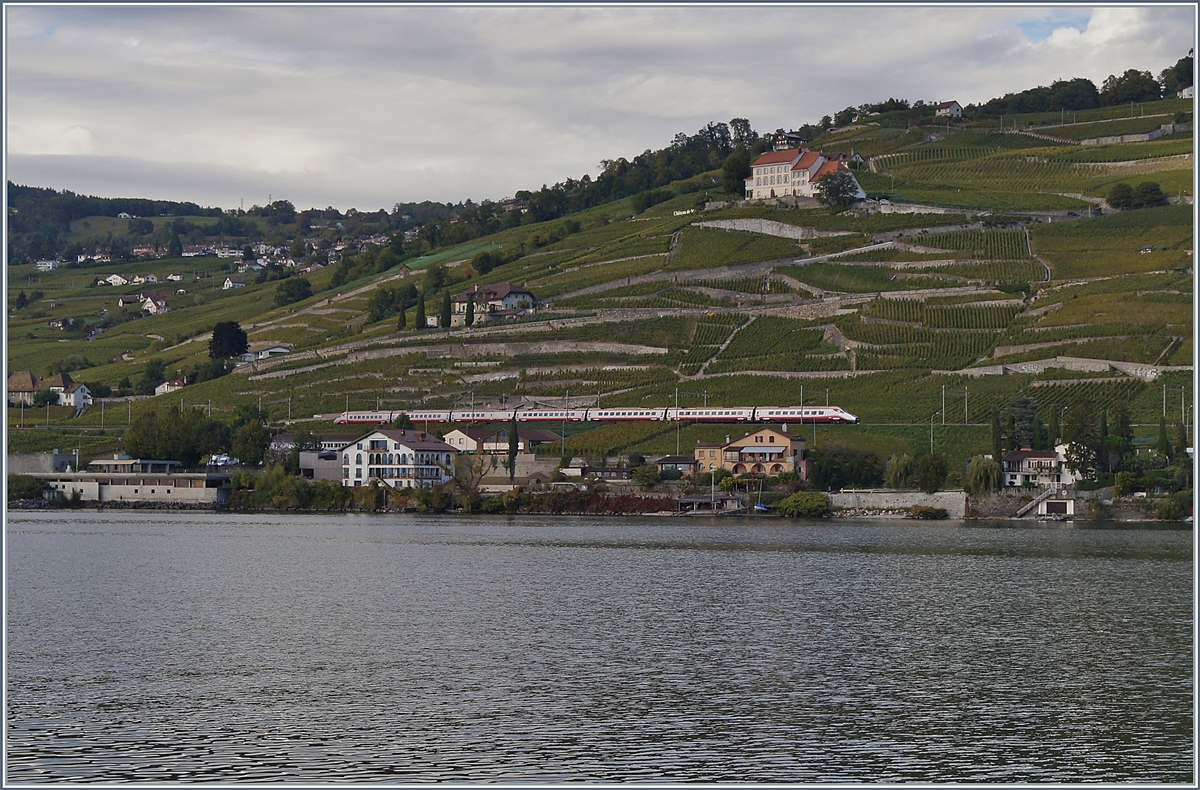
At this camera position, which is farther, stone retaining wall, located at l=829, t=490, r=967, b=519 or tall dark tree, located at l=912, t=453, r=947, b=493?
tall dark tree, located at l=912, t=453, r=947, b=493

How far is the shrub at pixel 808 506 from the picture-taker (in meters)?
79.9

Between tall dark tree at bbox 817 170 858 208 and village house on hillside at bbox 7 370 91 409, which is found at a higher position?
tall dark tree at bbox 817 170 858 208

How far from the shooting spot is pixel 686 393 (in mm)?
103500

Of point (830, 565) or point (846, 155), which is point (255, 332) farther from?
point (830, 565)

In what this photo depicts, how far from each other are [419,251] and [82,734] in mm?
168283

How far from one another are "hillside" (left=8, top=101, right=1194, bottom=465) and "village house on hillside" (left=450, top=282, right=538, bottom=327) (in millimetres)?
2691

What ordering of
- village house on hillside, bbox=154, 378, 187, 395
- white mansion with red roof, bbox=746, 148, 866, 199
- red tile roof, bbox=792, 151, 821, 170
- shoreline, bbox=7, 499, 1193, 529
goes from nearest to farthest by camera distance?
shoreline, bbox=7, 499, 1193, 529 → village house on hillside, bbox=154, 378, 187, 395 → white mansion with red roof, bbox=746, 148, 866, 199 → red tile roof, bbox=792, 151, 821, 170

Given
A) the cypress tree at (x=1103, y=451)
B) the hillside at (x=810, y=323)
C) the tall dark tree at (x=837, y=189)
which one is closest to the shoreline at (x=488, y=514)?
the cypress tree at (x=1103, y=451)

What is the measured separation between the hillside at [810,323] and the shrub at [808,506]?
8.72 meters

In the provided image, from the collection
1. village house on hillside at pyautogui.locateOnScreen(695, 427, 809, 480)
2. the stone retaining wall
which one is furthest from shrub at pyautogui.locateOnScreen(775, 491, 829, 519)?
village house on hillside at pyautogui.locateOnScreen(695, 427, 809, 480)

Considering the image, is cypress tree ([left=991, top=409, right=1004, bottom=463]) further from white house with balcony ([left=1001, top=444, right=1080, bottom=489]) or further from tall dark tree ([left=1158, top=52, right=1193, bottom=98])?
tall dark tree ([left=1158, top=52, right=1193, bottom=98])

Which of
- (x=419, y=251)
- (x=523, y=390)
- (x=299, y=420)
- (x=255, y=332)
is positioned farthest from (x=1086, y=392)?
(x=419, y=251)

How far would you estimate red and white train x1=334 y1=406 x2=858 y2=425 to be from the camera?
307ft

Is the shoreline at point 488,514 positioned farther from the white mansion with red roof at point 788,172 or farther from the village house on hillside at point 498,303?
the white mansion with red roof at point 788,172
